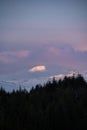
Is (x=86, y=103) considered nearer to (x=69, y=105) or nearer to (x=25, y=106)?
(x=69, y=105)

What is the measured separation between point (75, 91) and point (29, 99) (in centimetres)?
1140

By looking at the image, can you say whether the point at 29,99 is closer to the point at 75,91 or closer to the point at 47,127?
the point at 75,91

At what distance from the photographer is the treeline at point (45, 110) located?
267 ft

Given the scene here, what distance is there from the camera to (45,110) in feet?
289

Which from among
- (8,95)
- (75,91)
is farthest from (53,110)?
(8,95)

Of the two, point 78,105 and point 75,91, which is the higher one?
point 75,91

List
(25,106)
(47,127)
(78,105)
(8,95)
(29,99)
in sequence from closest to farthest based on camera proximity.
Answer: (47,127) < (78,105) < (25,106) < (29,99) < (8,95)

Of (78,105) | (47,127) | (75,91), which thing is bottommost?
(47,127)

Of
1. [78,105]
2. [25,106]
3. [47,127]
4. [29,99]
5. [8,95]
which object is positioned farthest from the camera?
[8,95]

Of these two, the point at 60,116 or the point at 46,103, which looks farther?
the point at 46,103

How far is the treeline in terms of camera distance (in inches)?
3201

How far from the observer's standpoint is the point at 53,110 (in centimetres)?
8494

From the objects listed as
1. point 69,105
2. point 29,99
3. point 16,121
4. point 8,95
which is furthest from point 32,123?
point 8,95

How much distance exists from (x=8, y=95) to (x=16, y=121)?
28541mm
